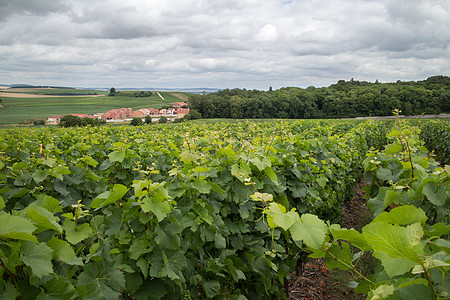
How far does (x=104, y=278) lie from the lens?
5.17 ft

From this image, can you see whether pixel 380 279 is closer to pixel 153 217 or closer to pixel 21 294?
pixel 153 217

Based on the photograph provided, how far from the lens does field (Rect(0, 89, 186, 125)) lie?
6278 cm

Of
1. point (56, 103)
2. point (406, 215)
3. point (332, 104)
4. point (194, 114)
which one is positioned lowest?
point (406, 215)

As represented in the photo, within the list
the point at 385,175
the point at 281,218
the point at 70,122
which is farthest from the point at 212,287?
the point at 70,122

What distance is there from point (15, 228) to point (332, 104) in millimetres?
79580

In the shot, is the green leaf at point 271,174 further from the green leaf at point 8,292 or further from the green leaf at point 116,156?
the green leaf at point 8,292

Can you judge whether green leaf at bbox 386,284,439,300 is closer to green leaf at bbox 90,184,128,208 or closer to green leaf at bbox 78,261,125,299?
green leaf at bbox 78,261,125,299

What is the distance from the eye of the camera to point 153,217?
6.45 ft

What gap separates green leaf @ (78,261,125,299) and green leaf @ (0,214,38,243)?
612mm

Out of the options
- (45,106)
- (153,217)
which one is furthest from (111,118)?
→ (153,217)

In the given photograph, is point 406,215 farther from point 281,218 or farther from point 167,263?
point 167,263

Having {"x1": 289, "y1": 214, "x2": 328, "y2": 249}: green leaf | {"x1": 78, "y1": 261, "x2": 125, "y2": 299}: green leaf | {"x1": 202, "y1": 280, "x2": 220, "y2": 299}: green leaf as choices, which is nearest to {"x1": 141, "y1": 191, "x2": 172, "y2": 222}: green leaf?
{"x1": 78, "y1": 261, "x2": 125, "y2": 299}: green leaf

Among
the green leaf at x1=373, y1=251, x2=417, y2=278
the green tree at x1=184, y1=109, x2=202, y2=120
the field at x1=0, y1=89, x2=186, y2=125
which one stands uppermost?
the field at x1=0, y1=89, x2=186, y2=125

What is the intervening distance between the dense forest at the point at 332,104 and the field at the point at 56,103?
28.3m
